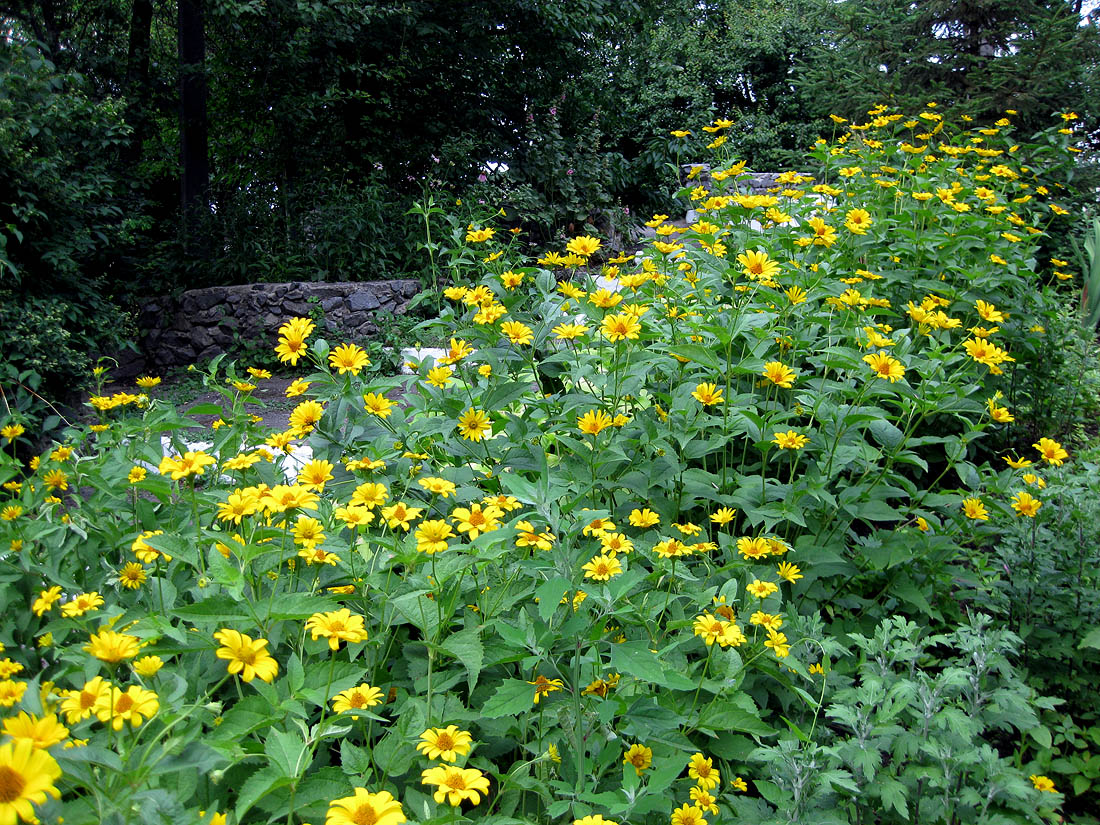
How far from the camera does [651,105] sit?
12.5m

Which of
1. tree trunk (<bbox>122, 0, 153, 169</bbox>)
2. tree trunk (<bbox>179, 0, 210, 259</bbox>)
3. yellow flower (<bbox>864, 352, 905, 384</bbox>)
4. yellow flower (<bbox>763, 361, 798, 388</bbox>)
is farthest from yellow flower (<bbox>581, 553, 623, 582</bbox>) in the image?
tree trunk (<bbox>122, 0, 153, 169</bbox>)

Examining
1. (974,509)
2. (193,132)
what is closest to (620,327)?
(974,509)

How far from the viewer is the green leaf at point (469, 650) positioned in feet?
3.79

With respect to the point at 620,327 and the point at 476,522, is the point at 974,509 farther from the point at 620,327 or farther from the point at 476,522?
the point at 476,522

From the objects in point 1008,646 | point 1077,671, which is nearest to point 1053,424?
point 1077,671

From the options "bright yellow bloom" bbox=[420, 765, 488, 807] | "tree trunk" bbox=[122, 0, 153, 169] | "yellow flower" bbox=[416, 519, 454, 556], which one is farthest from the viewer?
"tree trunk" bbox=[122, 0, 153, 169]

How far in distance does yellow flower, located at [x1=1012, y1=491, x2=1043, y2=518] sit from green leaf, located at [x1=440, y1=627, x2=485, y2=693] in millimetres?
1423

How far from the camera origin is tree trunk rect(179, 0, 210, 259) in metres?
7.88

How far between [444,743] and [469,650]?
0.16 m

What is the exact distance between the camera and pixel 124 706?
88 cm

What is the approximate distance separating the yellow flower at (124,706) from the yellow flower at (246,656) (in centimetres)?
11

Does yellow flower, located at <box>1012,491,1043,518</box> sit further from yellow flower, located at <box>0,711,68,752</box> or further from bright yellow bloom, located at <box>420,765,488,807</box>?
yellow flower, located at <box>0,711,68,752</box>

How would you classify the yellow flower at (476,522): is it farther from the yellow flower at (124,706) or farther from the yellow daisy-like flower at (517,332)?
the yellow daisy-like flower at (517,332)

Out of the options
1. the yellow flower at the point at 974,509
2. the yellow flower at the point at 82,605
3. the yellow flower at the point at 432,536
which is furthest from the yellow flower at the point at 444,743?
A: the yellow flower at the point at 974,509
